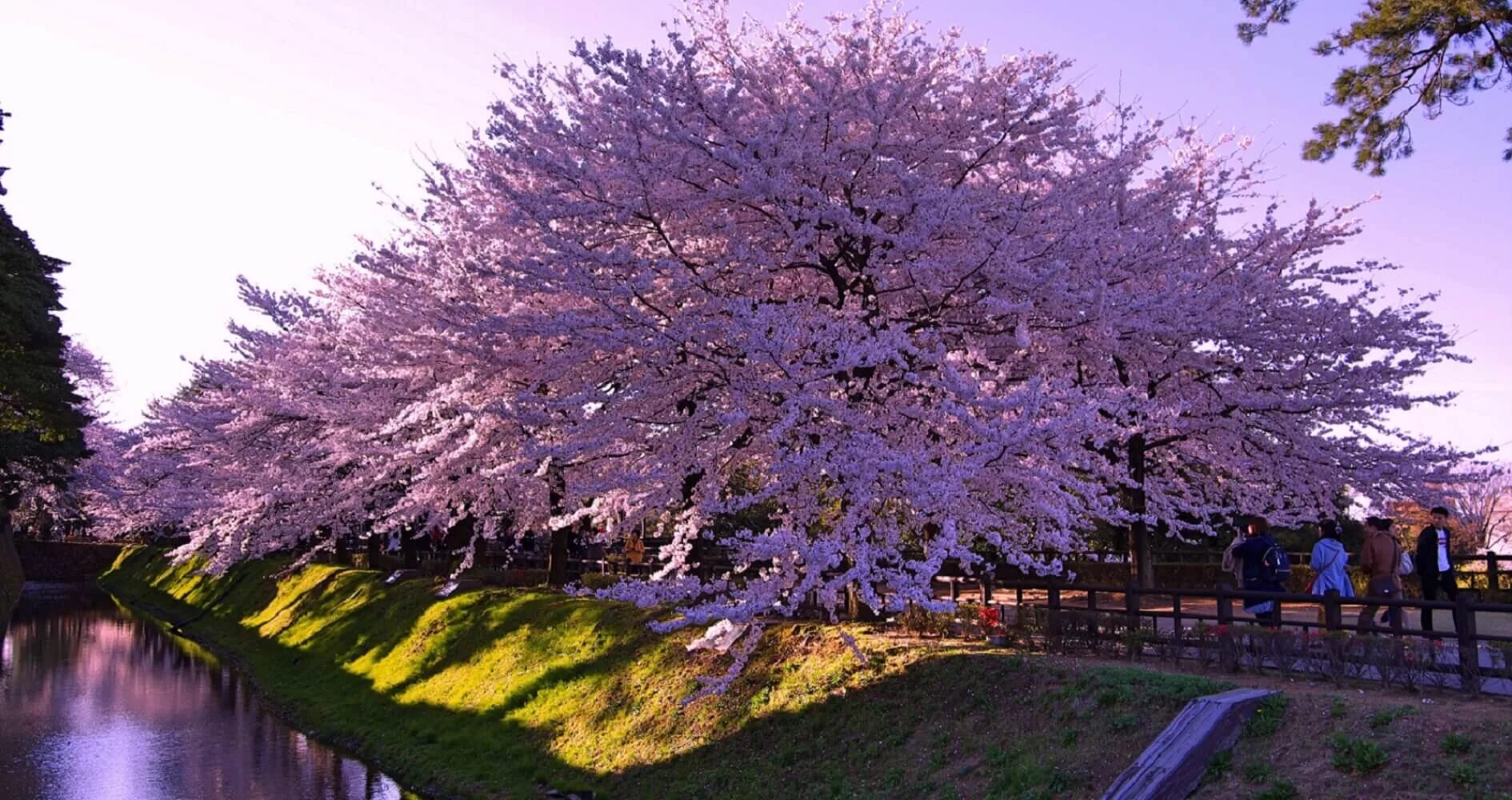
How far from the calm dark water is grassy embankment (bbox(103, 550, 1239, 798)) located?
1001 millimetres

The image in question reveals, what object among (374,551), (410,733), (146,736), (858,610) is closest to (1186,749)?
(858,610)

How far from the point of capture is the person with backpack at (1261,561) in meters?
14.8

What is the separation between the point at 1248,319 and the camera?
20.6 m

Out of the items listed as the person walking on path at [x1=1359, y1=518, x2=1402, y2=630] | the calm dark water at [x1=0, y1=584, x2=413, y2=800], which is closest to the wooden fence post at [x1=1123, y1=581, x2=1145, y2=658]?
the person walking on path at [x1=1359, y1=518, x2=1402, y2=630]

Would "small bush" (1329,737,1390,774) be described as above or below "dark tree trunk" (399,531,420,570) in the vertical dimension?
below

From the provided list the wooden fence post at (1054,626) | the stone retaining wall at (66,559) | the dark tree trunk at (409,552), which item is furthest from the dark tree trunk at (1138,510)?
the stone retaining wall at (66,559)

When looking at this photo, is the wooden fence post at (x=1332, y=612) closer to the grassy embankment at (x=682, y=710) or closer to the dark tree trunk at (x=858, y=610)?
the grassy embankment at (x=682, y=710)

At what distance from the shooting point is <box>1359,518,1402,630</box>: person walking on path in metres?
→ 14.9

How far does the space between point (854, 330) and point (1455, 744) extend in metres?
8.25

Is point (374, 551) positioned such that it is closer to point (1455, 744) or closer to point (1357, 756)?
point (1357, 756)

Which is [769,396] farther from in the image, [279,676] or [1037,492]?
[279,676]

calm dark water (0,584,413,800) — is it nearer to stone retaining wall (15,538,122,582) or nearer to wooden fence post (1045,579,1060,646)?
wooden fence post (1045,579,1060,646)

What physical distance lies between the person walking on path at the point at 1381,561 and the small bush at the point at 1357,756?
5.11m

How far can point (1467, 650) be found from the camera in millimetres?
11086
